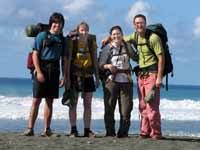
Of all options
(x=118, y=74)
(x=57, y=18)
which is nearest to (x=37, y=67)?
(x=57, y=18)

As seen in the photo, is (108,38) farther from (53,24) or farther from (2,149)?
(2,149)

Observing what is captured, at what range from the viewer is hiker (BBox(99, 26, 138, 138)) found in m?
9.97

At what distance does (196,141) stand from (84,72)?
2162 millimetres

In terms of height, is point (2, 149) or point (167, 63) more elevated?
point (167, 63)

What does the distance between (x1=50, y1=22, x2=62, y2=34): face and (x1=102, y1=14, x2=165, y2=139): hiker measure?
120 cm

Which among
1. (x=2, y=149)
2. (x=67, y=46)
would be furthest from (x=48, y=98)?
(x=2, y=149)

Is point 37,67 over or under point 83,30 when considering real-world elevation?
under

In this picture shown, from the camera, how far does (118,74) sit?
998 centimetres

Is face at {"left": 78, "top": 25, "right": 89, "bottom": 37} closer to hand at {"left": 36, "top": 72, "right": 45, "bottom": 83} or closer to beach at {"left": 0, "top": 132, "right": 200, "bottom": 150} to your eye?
hand at {"left": 36, "top": 72, "right": 45, "bottom": 83}

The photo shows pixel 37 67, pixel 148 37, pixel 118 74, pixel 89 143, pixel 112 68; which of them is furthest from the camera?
pixel 118 74

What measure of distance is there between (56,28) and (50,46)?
30cm

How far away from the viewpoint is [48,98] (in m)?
9.75

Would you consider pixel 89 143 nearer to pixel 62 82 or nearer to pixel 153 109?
pixel 62 82

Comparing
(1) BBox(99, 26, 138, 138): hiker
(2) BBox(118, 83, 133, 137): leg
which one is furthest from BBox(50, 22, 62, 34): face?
(2) BBox(118, 83, 133, 137): leg
